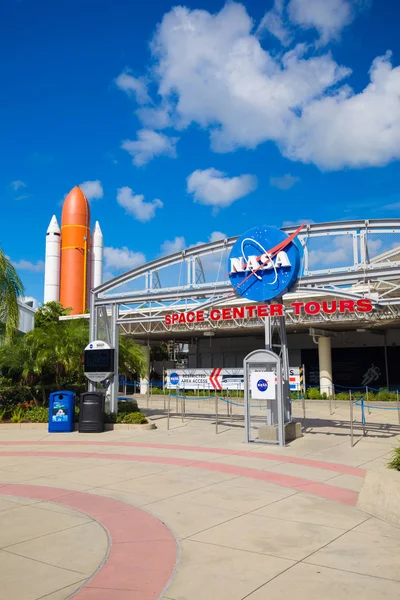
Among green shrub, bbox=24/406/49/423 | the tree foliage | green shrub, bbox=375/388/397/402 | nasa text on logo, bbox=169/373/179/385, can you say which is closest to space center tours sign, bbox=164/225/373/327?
nasa text on logo, bbox=169/373/179/385

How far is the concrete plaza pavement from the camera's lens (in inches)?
206

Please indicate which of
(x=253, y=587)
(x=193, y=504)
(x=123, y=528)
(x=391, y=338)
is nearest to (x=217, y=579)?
(x=253, y=587)

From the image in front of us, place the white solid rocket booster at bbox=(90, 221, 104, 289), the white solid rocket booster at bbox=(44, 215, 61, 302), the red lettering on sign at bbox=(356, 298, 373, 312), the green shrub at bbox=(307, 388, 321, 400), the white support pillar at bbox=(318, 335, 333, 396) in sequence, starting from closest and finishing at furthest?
the red lettering on sign at bbox=(356, 298, 373, 312), the green shrub at bbox=(307, 388, 321, 400), the white support pillar at bbox=(318, 335, 333, 396), the white solid rocket booster at bbox=(44, 215, 61, 302), the white solid rocket booster at bbox=(90, 221, 104, 289)

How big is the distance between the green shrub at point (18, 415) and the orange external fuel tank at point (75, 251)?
46.3 meters

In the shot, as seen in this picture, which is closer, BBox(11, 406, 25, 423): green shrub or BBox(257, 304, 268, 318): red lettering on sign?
BBox(257, 304, 268, 318): red lettering on sign

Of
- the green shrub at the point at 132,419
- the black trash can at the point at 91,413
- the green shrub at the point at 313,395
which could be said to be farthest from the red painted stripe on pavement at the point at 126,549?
the green shrub at the point at 313,395

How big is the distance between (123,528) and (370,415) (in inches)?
735

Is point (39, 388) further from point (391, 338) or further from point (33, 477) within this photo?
point (391, 338)

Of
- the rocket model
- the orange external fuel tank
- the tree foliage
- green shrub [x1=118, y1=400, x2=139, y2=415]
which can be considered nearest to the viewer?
green shrub [x1=118, y1=400, x2=139, y2=415]

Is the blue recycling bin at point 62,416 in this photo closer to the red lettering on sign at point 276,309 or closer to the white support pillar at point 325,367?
the red lettering on sign at point 276,309

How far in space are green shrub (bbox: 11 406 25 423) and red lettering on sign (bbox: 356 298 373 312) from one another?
499 inches

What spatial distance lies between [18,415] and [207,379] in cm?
736

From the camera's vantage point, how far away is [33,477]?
10.7 metres

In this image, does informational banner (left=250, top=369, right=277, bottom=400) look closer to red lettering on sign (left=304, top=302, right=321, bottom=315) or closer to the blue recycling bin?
red lettering on sign (left=304, top=302, right=321, bottom=315)
